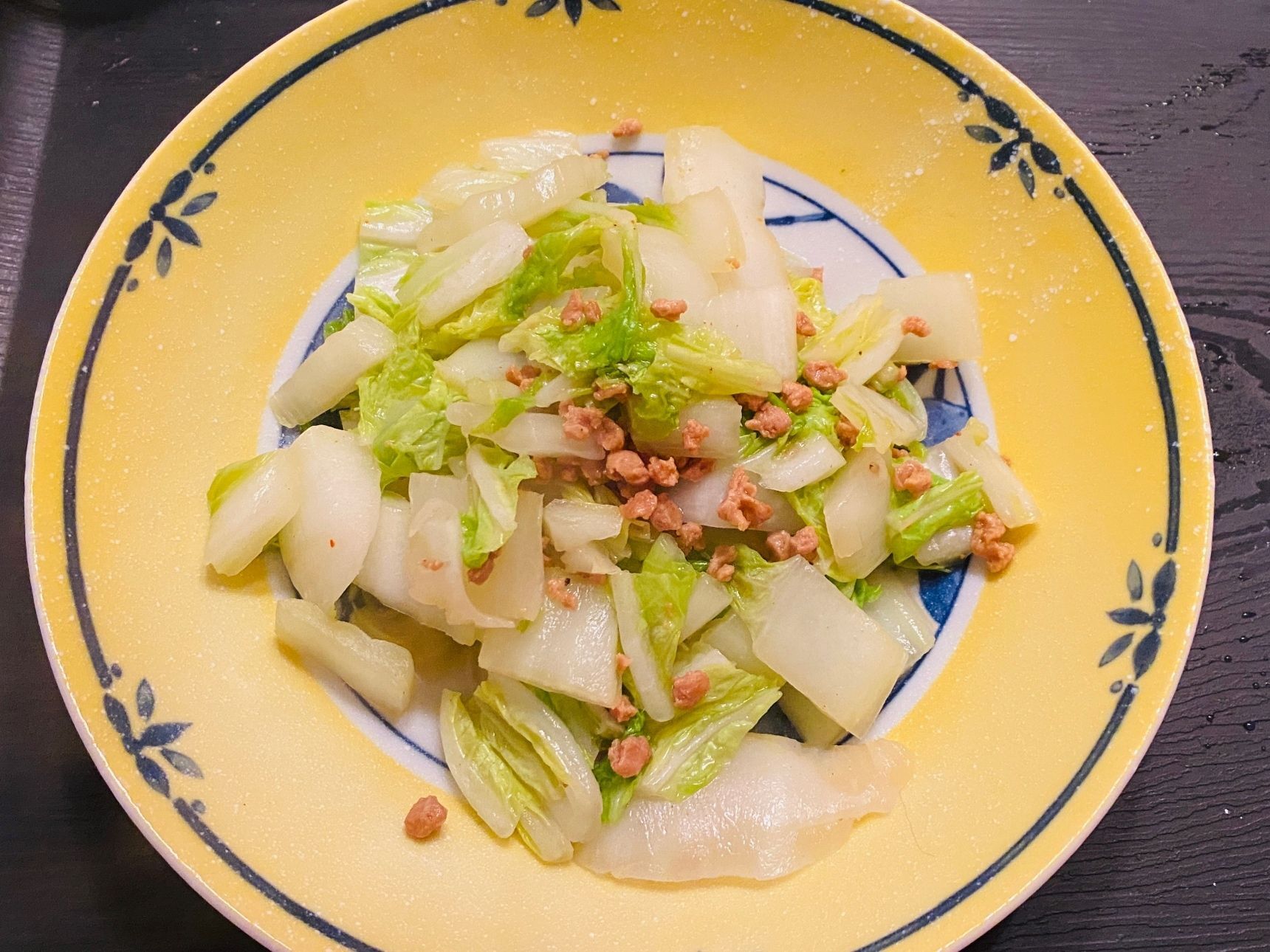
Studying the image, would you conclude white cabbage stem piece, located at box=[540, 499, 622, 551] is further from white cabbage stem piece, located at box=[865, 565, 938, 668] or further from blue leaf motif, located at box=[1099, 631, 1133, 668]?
blue leaf motif, located at box=[1099, 631, 1133, 668]

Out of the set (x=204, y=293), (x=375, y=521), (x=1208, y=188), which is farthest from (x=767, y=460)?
(x=1208, y=188)

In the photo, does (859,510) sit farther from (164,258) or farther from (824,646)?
(164,258)

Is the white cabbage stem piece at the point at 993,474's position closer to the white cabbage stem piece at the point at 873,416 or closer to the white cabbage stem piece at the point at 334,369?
the white cabbage stem piece at the point at 873,416

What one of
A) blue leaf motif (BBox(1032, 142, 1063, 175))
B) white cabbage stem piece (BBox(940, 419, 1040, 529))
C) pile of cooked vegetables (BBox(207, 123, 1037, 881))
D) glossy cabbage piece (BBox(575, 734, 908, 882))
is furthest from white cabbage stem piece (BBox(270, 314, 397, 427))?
blue leaf motif (BBox(1032, 142, 1063, 175))

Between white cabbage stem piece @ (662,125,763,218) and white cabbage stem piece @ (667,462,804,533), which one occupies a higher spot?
white cabbage stem piece @ (662,125,763,218)

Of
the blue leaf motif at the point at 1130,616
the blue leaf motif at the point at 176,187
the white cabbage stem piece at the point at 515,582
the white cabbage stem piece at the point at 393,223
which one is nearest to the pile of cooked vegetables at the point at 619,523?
the white cabbage stem piece at the point at 515,582

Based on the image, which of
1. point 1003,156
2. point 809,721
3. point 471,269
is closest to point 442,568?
point 471,269
